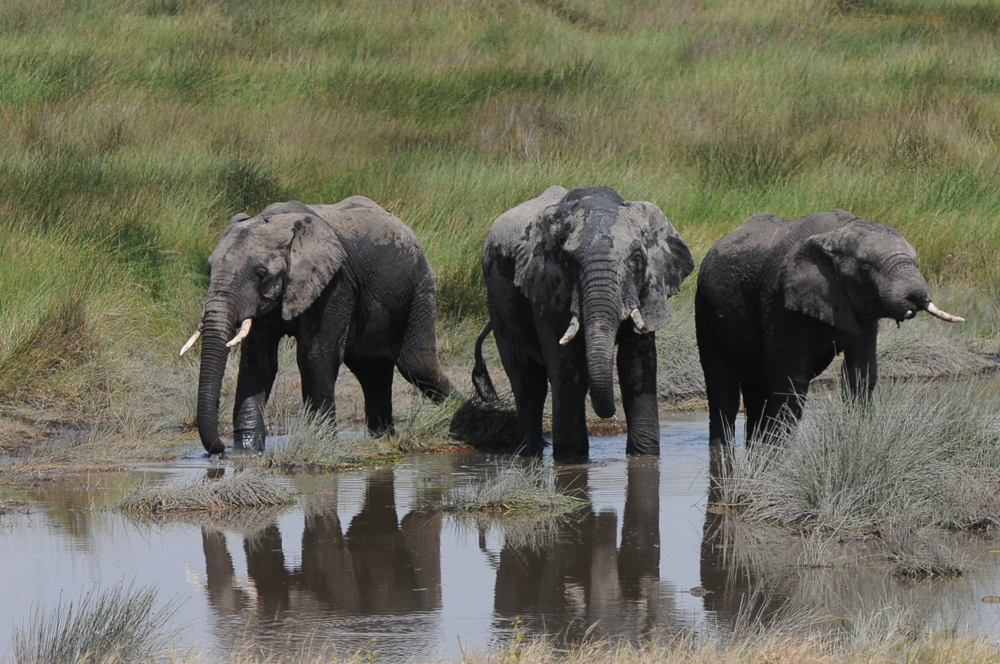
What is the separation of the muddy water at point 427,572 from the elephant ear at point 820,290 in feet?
4.75

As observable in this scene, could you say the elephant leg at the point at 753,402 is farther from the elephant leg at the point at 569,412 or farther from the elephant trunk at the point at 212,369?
the elephant trunk at the point at 212,369

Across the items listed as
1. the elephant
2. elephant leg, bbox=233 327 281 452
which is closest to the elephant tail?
the elephant

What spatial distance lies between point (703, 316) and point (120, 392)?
4.70 metres

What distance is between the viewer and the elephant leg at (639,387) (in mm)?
10055

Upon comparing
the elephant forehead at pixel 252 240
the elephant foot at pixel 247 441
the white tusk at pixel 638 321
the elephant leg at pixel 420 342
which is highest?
the elephant forehead at pixel 252 240

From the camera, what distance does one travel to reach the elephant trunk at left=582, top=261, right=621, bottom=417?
9297 millimetres

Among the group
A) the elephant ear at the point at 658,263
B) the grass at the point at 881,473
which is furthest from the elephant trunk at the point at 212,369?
the grass at the point at 881,473

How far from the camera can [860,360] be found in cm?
977

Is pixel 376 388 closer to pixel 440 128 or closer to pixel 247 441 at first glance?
pixel 247 441

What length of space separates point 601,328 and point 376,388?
2.98 m

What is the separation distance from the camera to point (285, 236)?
10617 mm

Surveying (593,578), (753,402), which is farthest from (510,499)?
(753,402)

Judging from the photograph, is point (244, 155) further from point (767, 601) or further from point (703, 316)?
point (767, 601)

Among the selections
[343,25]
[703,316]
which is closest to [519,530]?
[703,316]
